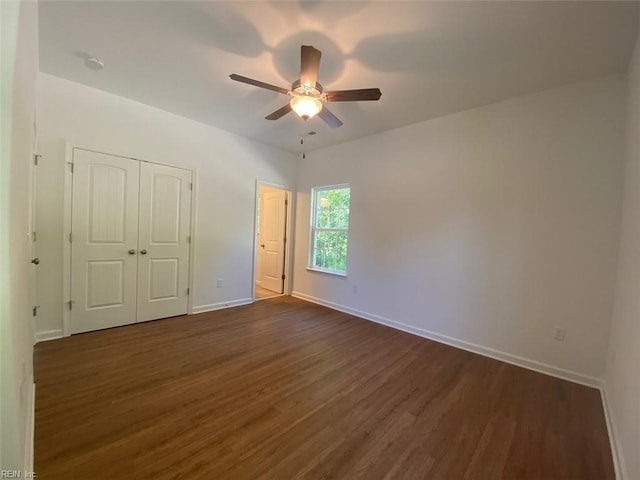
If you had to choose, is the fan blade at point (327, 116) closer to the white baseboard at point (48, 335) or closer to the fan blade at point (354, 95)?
the fan blade at point (354, 95)

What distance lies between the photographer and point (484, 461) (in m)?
1.57

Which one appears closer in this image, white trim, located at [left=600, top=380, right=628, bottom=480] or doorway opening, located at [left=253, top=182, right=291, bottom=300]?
white trim, located at [left=600, top=380, right=628, bottom=480]

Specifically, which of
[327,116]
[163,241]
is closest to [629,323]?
[327,116]

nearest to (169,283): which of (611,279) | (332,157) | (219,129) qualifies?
(219,129)

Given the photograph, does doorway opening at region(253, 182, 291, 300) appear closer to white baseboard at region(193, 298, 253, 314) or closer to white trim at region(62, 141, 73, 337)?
white baseboard at region(193, 298, 253, 314)

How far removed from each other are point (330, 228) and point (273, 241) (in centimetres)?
137

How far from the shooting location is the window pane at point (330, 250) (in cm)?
454

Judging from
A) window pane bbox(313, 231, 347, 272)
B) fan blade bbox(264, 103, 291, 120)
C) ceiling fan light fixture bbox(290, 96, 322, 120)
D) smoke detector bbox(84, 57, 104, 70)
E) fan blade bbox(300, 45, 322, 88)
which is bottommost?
window pane bbox(313, 231, 347, 272)

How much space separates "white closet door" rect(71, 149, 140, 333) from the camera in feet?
9.84

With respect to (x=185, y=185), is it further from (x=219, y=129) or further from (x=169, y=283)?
(x=169, y=283)

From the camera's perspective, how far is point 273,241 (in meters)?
5.47

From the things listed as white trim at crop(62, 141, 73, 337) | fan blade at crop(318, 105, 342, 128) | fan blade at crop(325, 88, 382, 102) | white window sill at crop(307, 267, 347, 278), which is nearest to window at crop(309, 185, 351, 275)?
white window sill at crop(307, 267, 347, 278)

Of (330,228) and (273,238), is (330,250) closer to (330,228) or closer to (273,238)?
(330,228)

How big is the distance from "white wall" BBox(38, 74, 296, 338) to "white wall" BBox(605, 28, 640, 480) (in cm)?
425
